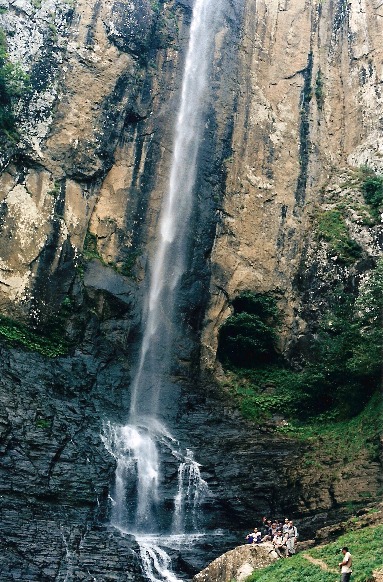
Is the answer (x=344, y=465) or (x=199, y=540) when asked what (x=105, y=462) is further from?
(x=344, y=465)

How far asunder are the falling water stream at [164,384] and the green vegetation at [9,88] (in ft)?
19.5

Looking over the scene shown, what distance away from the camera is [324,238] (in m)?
22.7

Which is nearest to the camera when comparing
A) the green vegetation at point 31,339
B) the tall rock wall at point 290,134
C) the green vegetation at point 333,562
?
the green vegetation at point 333,562

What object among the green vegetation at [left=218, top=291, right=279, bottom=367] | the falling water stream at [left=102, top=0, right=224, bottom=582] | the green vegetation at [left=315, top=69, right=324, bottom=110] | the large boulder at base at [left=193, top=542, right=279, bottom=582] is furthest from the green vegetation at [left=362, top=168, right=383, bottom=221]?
the large boulder at base at [left=193, top=542, right=279, bottom=582]

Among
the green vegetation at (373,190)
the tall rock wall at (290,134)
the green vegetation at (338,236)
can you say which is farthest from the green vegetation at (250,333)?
the green vegetation at (373,190)

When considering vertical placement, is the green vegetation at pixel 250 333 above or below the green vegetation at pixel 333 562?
above

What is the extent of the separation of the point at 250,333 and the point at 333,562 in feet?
37.5

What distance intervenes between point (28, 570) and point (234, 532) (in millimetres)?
5001

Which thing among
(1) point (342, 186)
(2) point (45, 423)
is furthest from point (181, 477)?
(1) point (342, 186)

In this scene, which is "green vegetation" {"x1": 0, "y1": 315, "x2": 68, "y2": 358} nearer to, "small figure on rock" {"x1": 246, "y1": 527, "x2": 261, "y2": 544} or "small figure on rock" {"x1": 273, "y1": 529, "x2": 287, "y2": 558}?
"small figure on rock" {"x1": 246, "y1": 527, "x2": 261, "y2": 544}

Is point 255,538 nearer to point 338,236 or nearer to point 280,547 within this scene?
point 280,547

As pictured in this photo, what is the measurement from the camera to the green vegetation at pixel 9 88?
69.9 ft

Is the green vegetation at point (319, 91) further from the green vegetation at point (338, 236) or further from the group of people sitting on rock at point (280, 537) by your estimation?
the group of people sitting on rock at point (280, 537)

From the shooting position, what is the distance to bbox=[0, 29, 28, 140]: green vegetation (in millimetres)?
21312
